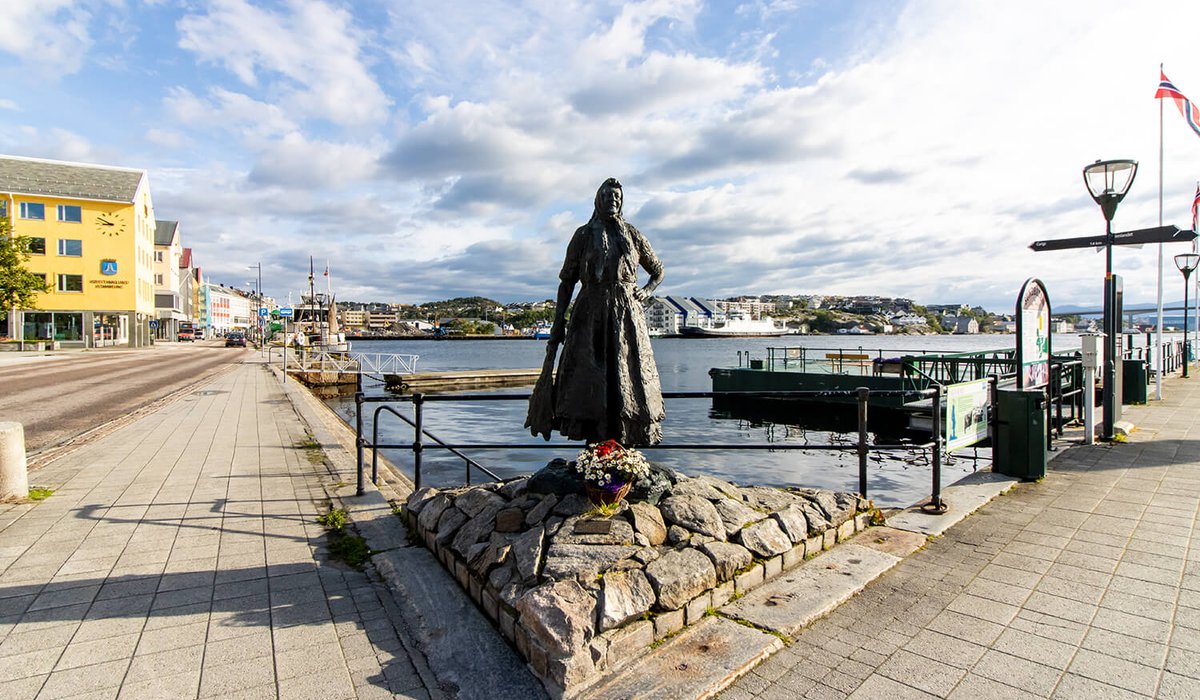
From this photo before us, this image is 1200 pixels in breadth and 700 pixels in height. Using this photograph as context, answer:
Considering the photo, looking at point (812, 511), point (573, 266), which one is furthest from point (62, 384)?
point (812, 511)

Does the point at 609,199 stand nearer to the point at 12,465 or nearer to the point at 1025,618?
the point at 1025,618

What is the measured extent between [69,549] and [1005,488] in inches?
322

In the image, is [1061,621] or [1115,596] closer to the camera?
[1061,621]

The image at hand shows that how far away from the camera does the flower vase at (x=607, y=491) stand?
3.83m

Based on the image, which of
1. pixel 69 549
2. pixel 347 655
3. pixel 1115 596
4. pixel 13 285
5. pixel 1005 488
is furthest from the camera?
pixel 13 285

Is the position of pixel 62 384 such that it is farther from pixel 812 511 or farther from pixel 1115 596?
pixel 1115 596

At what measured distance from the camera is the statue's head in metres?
4.35

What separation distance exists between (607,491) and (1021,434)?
17.0 feet

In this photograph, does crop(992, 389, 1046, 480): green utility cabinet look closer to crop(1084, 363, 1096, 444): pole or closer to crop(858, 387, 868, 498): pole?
crop(858, 387, 868, 498): pole

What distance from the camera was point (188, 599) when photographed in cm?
373

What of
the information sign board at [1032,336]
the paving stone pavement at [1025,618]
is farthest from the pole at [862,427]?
the information sign board at [1032,336]

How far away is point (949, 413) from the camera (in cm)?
606

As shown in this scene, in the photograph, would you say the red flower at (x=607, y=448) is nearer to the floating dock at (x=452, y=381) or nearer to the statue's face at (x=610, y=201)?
the statue's face at (x=610, y=201)

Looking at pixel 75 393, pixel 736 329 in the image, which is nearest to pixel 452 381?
pixel 75 393
